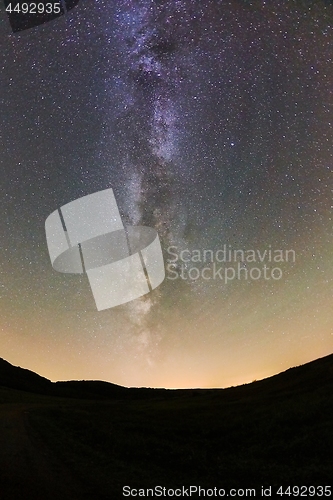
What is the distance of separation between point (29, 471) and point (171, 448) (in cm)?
443

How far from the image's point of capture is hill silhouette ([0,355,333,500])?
11.9 meters

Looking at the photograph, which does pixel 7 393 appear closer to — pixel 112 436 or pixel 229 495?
pixel 112 436

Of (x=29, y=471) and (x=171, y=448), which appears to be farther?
(x=171, y=448)

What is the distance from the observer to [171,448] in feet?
46.0

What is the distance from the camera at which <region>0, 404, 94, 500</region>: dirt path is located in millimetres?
11080

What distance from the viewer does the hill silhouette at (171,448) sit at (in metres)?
11.9

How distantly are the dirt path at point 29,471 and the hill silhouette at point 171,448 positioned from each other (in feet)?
0.09

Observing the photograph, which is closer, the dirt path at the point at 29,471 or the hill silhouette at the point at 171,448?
the dirt path at the point at 29,471

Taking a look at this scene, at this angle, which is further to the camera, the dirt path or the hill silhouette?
the hill silhouette

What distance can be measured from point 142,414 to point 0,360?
41845 mm

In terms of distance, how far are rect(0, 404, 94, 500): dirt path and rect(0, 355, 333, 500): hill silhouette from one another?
3cm

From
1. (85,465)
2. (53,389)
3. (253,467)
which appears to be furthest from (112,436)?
(53,389)

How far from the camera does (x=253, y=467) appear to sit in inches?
501

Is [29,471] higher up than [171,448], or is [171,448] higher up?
[171,448]
